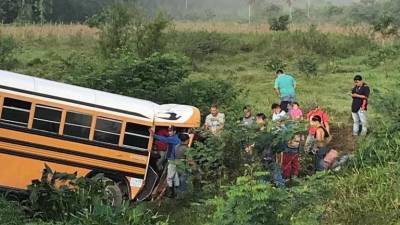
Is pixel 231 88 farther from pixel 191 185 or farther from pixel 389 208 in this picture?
pixel 389 208

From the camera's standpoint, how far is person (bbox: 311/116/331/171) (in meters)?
11.1

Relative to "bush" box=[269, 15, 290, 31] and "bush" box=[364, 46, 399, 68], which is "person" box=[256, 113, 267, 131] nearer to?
"bush" box=[364, 46, 399, 68]

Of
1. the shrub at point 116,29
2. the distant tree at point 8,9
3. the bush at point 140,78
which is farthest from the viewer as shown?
the distant tree at point 8,9

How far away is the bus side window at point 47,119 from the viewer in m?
10.6

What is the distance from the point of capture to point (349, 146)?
12703mm

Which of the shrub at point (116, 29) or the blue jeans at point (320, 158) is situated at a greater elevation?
the shrub at point (116, 29)

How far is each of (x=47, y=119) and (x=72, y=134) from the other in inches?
20.1

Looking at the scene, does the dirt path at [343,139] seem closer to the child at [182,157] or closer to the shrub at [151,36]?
the child at [182,157]

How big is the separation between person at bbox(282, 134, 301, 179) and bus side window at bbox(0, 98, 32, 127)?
4529mm

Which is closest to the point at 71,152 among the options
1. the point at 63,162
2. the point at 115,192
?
the point at 63,162

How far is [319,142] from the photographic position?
11.4 m

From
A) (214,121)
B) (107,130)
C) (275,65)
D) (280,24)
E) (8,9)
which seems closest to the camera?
(107,130)

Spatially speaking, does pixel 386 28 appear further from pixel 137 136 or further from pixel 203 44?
pixel 137 136

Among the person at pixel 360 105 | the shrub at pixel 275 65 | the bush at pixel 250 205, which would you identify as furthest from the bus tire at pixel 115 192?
the shrub at pixel 275 65
